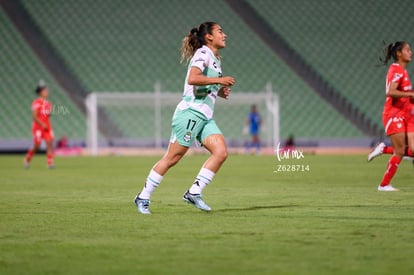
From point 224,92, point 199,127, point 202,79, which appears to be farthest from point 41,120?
point 202,79

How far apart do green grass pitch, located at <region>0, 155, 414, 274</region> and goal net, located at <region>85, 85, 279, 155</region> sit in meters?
15.1

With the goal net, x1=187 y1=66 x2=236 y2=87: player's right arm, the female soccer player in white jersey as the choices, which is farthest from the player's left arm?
the goal net

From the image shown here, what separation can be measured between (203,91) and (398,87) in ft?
11.9

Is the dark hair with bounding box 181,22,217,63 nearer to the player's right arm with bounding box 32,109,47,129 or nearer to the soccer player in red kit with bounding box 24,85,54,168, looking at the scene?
the soccer player in red kit with bounding box 24,85,54,168

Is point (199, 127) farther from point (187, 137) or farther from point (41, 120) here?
point (41, 120)

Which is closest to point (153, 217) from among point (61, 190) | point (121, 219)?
point (121, 219)

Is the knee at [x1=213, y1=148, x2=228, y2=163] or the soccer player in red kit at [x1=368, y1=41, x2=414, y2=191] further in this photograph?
the soccer player in red kit at [x1=368, y1=41, x2=414, y2=191]

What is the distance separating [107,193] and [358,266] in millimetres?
6807

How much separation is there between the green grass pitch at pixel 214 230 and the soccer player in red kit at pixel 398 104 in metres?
0.61

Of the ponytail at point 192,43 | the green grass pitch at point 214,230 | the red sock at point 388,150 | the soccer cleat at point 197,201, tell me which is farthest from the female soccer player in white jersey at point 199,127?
the red sock at point 388,150

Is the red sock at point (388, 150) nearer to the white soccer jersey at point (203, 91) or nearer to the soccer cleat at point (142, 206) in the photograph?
the white soccer jersey at point (203, 91)

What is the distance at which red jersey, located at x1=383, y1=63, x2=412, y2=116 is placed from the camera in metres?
10.9

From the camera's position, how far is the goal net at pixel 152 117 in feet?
92.2

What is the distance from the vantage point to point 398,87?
36.0 ft
